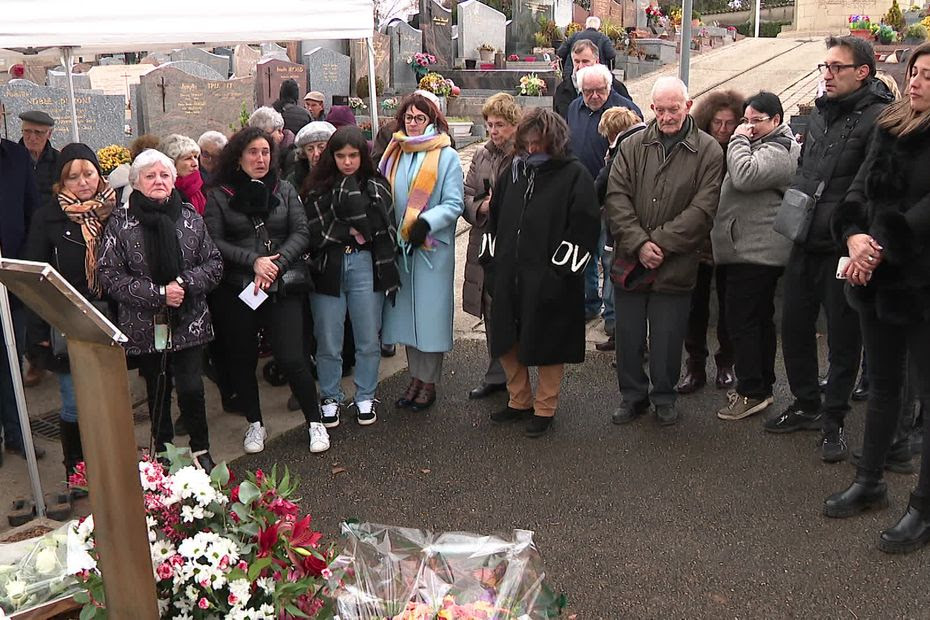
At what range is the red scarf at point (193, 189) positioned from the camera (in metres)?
5.45

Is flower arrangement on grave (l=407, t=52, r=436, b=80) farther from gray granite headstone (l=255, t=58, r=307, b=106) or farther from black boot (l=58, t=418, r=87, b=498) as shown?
black boot (l=58, t=418, r=87, b=498)

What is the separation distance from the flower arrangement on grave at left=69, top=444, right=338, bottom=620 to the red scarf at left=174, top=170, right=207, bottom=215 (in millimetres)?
3211

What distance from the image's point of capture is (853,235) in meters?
4.02

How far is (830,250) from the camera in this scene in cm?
472

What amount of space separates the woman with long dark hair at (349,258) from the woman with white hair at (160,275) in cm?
77

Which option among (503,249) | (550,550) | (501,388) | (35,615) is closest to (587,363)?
(501,388)

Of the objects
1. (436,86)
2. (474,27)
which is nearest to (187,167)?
(436,86)

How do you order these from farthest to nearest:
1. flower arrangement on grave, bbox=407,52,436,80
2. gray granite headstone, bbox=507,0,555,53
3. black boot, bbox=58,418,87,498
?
gray granite headstone, bbox=507,0,555,53, flower arrangement on grave, bbox=407,52,436,80, black boot, bbox=58,418,87,498

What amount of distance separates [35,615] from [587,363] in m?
4.71

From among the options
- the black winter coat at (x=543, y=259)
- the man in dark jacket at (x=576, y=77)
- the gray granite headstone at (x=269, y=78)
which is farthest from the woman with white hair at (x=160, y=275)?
the gray granite headstone at (x=269, y=78)

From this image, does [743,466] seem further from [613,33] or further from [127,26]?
[613,33]

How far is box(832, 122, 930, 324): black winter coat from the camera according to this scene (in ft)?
12.3

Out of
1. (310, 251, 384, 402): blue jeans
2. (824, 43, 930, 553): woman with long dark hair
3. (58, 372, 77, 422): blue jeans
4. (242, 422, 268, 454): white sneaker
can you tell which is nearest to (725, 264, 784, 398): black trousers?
(824, 43, 930, 553): woman with long dark hair

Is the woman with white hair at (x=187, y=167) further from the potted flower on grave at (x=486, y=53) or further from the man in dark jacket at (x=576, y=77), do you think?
the potted flower on grave at (x=486, y=53)
